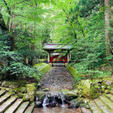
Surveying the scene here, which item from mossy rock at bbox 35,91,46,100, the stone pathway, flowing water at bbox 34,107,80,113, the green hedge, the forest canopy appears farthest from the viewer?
the stone pathway

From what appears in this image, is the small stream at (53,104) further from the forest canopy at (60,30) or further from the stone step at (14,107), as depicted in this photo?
the forest canopy at (60,30)

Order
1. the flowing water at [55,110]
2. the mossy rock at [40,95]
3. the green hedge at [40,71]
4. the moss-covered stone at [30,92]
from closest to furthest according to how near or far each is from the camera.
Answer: the flowing water at [55,110], the moss-covered stone at [30,92], the mossy rock at [40,95], the green hedge at [40,71]

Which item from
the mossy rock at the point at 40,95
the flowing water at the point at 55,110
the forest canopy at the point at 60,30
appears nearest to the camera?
the flowing water at the point at 55,110

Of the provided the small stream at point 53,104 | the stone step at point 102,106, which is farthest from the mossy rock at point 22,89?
the stone step at point 102,106

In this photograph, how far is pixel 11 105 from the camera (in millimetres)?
3576

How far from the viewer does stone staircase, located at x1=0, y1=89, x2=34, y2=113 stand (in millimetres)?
3234

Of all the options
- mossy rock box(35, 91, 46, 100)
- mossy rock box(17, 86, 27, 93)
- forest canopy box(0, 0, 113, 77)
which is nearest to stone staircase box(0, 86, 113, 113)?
mossy rock box(17, 86, 27, 93)

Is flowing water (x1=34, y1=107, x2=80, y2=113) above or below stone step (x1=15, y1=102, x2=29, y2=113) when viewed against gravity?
below

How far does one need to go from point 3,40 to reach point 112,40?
6.49m

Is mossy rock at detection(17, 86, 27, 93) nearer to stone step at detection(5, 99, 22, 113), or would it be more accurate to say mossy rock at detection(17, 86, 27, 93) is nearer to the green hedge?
stone step at detection(5, 99, 22, 113)

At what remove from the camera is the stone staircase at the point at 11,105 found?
3234 millimetres

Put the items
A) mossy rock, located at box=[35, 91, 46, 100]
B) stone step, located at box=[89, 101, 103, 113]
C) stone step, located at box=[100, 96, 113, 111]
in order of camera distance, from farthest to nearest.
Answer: mossy rock, located at box=[35, 91, 46, 100] → stone step, located at box=[89, 101, 103, 113] → stone step, located at box=[100, 96, 113, 111]

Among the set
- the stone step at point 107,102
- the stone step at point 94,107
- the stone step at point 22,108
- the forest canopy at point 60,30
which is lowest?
the stone step at point 94,107

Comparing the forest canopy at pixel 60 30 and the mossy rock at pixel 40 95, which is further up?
the forest canopy at pixel 60 30
